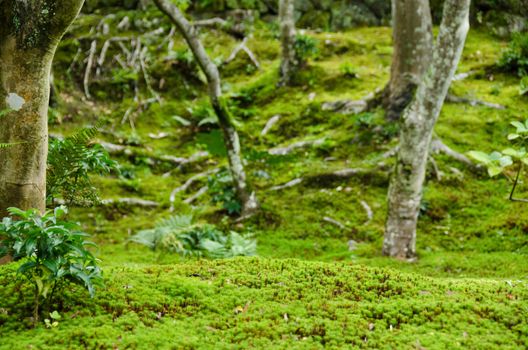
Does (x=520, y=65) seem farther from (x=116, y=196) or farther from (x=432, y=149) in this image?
(x=116, y=196)

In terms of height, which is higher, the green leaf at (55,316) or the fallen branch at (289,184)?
the green leaf at (55,316)

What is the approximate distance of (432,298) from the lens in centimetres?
342

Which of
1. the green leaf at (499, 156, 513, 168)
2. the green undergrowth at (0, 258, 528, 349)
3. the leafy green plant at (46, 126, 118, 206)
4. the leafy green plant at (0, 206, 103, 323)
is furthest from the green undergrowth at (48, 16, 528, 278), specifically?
the leafy green plant at (0, 206, 103, 323)

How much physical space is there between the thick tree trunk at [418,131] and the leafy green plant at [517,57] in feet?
21.2

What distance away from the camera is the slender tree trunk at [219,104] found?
24.0 ft

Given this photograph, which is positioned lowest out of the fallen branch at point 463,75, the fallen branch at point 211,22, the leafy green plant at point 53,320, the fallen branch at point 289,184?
the fallen branch at point 289,184

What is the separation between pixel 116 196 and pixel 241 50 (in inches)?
277

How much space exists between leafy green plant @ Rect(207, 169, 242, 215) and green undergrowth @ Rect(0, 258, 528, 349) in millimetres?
4670

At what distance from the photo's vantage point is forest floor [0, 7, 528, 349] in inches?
116

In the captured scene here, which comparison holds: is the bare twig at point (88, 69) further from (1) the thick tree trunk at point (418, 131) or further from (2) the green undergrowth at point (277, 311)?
(2) the green undergrowth at point (277, 311)

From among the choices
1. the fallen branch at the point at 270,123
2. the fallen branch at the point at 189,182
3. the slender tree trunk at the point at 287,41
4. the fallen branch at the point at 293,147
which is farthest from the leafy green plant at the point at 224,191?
the slender tree trunk at the point at 287,41

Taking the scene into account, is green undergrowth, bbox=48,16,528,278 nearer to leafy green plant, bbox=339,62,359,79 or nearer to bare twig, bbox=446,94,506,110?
leafy green plant, bbox=339,62,359,79

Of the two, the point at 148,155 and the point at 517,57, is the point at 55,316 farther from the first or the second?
the point at 517,57

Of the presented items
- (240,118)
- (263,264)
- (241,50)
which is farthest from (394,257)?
(241,50)
